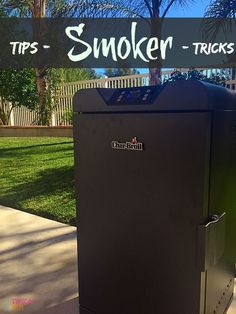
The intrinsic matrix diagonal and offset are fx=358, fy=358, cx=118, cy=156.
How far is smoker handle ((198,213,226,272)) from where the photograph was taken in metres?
1.34

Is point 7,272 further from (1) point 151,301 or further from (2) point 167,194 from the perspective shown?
(2) point 167,194

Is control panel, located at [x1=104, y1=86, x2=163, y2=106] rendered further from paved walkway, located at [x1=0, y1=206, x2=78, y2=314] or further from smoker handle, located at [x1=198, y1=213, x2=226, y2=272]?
paved walkway, located at [x1=0, y1=206, x2=78, y2=314]

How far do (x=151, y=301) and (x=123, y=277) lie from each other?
166 mm

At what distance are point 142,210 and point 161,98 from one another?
0.47 metres

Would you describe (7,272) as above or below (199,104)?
below

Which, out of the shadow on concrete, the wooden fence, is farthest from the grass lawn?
the wooden fence

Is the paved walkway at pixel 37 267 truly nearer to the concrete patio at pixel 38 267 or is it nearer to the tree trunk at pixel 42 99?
the concrete patio at pixel 38 267

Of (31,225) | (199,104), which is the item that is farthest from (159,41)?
(199,104)

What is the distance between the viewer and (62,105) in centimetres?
1216

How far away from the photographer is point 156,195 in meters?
1.44

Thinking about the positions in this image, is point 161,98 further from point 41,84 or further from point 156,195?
point 41,84

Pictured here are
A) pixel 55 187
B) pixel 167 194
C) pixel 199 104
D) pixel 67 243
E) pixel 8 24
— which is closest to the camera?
pixel 199 104

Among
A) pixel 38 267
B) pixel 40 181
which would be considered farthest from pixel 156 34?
pixel 38 267

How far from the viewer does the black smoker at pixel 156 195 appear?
1.33m
